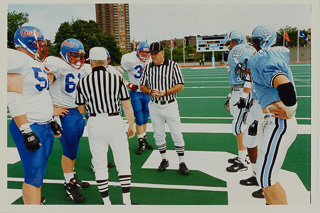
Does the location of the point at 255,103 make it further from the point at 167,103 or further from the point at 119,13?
the point at 119,13

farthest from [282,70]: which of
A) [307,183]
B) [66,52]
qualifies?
[66,52]

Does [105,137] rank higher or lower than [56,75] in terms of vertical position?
lower

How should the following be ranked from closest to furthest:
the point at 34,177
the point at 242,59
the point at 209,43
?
the point at 34,177 < the point at 242,59 < the point at 209,43

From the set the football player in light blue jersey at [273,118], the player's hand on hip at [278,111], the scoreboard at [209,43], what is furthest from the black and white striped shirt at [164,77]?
the scoreboard at [209,43]

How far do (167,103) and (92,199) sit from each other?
1.57m

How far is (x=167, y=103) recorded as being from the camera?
380cm

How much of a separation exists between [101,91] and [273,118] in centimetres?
163

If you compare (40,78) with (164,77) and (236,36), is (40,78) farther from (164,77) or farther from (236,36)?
(236,36)

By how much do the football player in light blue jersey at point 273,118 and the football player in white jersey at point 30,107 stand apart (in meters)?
1.98

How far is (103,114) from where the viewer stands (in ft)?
9.13

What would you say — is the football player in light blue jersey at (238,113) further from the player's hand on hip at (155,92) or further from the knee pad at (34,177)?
the knee pad at (34,177)

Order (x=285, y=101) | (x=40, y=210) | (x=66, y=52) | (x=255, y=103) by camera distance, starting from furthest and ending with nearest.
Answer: (x=66, y=52)
(x=255, y=103)
(x=40, y=210)
(x=285, y=101)

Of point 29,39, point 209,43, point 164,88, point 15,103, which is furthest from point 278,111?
point 209,43

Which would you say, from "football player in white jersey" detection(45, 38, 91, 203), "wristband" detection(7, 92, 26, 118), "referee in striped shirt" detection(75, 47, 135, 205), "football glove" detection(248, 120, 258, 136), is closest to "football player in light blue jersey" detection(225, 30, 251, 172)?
"football glove" detection(248, 120, 258, 136)
